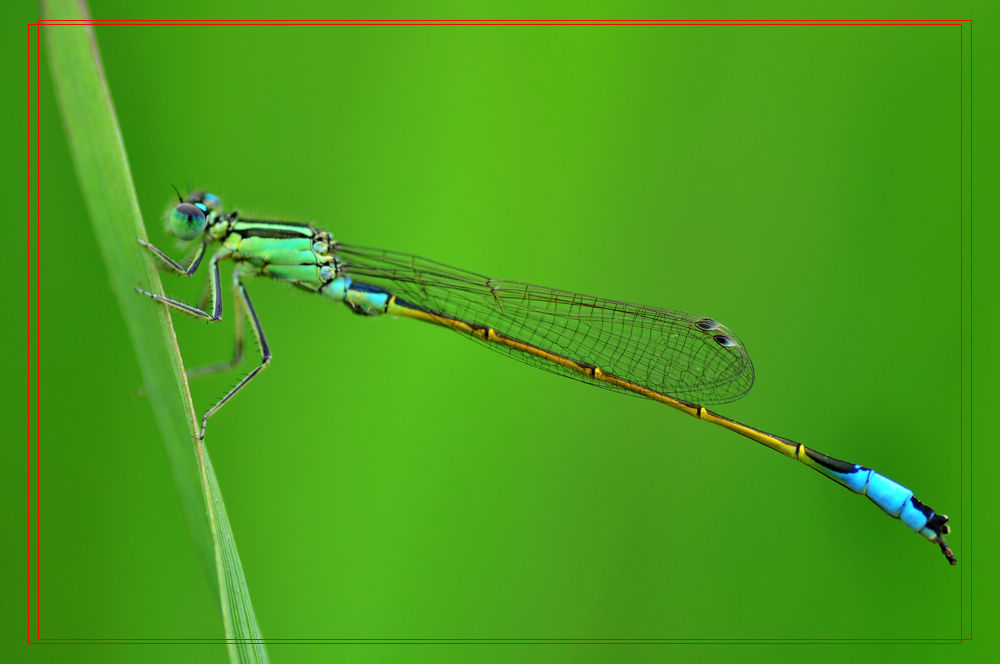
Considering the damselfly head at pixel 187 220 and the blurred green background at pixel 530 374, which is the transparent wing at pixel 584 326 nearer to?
the blurred green background at pixel 530 374

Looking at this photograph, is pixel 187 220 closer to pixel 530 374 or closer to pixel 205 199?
pixel 205 199

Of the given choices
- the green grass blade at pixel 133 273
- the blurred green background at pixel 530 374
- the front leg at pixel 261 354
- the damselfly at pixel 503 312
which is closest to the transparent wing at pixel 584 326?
the damselfly at pixel 503 312

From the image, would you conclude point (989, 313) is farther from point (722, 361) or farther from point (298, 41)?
point (298, 41)

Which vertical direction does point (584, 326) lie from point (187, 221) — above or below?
below

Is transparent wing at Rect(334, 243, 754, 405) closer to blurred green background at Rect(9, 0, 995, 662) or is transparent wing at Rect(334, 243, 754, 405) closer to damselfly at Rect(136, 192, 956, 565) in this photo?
damselfly at Rect(136, 192, 956, 565)

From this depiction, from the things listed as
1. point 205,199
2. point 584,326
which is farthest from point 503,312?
point 205,199
